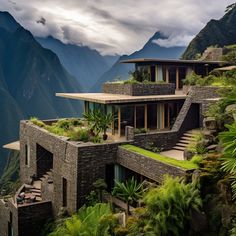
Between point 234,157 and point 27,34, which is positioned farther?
point 27,34

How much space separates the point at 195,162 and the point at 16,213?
9966mm

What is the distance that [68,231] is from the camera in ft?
44.1

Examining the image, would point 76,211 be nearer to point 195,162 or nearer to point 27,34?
point 195,162

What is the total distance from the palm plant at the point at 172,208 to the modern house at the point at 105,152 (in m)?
1.80

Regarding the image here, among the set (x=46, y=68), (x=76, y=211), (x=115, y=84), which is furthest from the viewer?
(x=46, y=68)

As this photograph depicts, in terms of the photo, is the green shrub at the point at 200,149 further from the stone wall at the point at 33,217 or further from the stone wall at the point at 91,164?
the stone wall at the point at 33,217

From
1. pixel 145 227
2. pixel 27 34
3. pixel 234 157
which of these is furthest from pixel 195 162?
pixel 27 34

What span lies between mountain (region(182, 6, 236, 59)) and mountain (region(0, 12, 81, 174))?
91.6 meters

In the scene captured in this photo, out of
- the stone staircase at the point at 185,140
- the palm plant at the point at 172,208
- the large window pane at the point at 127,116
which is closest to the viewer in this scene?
the palm plant at the point at 172,208

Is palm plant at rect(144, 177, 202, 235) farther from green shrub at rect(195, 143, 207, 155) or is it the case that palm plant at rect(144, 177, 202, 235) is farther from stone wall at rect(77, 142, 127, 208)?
stone wall at rect(77, 142, 127, 208)

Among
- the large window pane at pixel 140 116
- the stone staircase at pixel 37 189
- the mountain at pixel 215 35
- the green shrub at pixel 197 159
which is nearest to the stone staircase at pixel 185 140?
the large window pane at pixel 140 116

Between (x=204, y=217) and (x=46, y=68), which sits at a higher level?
(x=46, y=68)

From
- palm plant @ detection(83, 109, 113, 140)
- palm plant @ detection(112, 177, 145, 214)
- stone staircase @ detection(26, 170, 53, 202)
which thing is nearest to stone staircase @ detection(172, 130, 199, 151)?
palm plant @ detection(83, 109, 113, 140)

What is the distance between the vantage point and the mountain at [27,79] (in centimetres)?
14512
